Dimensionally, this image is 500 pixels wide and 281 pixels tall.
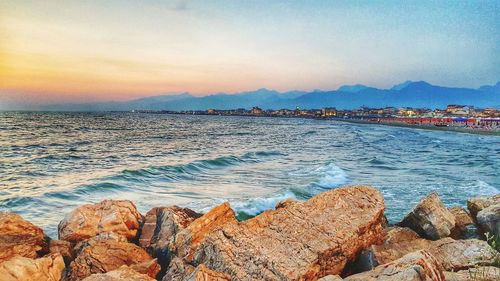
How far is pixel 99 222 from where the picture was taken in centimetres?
941

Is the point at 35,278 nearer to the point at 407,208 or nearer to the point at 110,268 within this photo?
the point at 110,268

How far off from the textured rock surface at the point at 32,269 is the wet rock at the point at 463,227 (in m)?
8.80

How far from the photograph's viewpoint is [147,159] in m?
35.9

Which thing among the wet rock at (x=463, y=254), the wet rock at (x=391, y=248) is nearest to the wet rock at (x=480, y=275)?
the wet rock at (x=463, y=254)

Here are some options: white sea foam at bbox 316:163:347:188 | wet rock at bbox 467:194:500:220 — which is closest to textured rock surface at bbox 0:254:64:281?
wet rock at bbox 467:194:500:220

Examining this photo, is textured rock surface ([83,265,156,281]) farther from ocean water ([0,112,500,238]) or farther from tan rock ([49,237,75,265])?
ocean water ([0,112,500,238])

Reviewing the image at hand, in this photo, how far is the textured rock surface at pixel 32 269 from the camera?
253 inches

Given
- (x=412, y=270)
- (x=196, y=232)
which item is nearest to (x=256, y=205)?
(x=196, y=232)

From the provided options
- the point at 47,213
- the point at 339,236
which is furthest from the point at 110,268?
the point at 47,213

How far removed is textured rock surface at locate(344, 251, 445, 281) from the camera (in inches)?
179

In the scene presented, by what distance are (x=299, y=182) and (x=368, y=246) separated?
16.6 meters

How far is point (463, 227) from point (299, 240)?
5950 millimetres

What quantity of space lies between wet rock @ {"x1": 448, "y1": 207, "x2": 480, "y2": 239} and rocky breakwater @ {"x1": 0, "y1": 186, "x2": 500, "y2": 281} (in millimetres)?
68

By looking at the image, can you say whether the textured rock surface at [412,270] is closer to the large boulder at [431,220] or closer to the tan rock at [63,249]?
the large boulder at [431,220]
